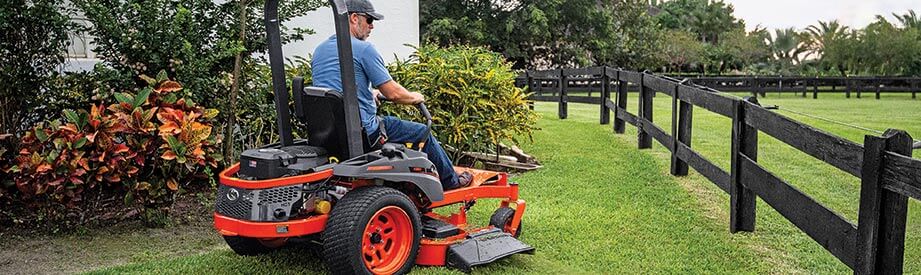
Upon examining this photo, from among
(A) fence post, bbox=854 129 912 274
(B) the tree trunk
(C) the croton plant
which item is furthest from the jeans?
(A) fence post, bbox=854 129 912 274

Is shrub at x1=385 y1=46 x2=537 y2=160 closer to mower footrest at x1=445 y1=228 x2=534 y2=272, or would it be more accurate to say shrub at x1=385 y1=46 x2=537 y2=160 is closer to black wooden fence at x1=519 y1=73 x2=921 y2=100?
mower footrest at x1=445 y1=228 x2=534 y2=272

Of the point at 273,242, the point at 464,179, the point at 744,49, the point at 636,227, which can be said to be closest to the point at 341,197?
the point at 273,242

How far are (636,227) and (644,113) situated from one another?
5.09m

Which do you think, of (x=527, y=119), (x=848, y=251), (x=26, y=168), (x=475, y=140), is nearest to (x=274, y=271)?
(x=26, y=168)

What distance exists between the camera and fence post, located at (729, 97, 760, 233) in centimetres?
641

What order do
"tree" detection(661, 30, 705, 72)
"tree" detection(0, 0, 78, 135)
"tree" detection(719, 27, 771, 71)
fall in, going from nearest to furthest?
"tree" detection(0, 0, 78, 135)
"tree" detection(661, 30, 705, 72)
"tree" detection(719, 27, 771, 71)

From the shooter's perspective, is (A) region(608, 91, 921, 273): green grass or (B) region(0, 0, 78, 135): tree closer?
(A) region(608, 91, 921, 273): green grass

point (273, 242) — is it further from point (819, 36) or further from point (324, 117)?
point (819, 36)

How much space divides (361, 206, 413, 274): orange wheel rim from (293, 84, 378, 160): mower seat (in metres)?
0.41

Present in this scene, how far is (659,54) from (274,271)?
43.0m

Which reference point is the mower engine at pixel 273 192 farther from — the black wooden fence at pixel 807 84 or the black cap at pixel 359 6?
the black wooden fence at pixel 807 84

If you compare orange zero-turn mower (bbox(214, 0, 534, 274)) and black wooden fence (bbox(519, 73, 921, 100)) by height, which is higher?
orange zero-turn mower (bbox(214, 0, 534, 274))

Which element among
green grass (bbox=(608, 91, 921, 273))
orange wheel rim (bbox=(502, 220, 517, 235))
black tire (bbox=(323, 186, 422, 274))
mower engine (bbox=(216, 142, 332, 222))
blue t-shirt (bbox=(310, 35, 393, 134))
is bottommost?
green grass (bbox=(608, 91, 921, 273))

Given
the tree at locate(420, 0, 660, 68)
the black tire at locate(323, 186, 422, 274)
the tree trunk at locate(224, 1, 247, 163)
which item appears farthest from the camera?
the tree at locate(420, 0, 660, 68)
